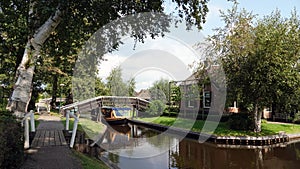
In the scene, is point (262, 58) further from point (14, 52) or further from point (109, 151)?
point (14, 52)

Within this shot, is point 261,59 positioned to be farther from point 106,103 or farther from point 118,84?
point 118,84

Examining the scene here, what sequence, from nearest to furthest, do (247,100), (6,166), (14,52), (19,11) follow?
(6,166) < (19,11) < (14,52) < (247,100)

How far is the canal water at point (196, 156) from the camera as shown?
10633mm

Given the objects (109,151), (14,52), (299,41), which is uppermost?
(299,41)

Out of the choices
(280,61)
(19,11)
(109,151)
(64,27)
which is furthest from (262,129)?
(19,11)

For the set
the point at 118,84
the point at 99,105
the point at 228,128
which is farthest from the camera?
the point at 118,84

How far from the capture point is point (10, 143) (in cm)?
483

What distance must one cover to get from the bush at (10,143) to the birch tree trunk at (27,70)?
22.9 inches

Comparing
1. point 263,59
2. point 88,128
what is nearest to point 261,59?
point 263,59

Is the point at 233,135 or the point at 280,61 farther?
the point at 233,135

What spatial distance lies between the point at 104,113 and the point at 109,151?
14333 millimetres

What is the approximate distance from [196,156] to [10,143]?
9.42 metres

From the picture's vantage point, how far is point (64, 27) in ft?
25.8

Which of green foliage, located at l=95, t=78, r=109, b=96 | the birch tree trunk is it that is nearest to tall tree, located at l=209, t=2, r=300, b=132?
the birch tree trunk
